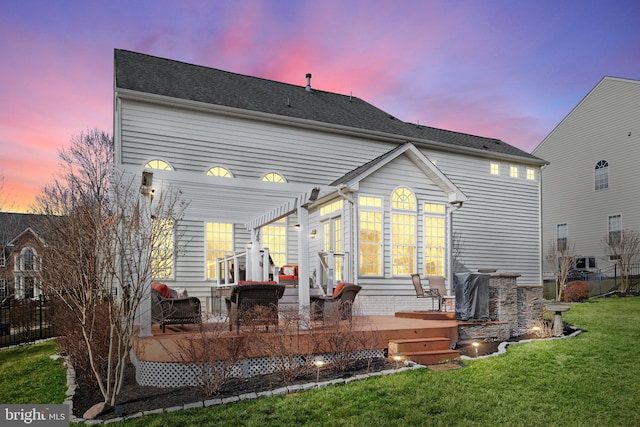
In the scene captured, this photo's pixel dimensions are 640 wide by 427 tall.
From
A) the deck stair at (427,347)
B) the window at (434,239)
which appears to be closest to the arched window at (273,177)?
the window at (434,239)

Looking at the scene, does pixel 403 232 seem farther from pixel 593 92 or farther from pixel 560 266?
pixel 593 92

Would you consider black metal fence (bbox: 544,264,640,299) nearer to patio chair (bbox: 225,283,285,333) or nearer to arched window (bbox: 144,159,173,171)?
arched window (bbox: 144,159,173,171)

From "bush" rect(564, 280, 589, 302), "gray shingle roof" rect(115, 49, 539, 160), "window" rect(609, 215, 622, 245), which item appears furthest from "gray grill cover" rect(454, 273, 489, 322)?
"window" rect(609, 215, 622, 245)

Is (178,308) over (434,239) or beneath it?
beneath

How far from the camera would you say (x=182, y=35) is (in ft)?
52.1

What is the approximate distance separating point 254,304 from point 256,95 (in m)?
9.52

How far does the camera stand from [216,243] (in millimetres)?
13375

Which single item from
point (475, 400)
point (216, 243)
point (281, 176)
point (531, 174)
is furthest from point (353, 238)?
point (531, 174)

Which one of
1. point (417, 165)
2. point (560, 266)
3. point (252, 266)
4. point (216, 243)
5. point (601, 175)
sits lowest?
point (560, 266)

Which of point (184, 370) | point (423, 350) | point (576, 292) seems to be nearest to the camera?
point (184, 370)

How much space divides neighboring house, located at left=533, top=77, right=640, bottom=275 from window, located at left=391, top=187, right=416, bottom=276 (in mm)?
14714

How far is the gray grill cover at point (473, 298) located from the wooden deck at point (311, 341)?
3.38 feet

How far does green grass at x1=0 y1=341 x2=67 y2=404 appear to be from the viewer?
695 cm

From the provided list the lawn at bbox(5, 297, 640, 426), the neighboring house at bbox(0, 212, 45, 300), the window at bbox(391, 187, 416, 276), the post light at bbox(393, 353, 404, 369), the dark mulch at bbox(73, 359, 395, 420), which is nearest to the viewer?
the lawn at bbox(5, 297, 640, 426)
